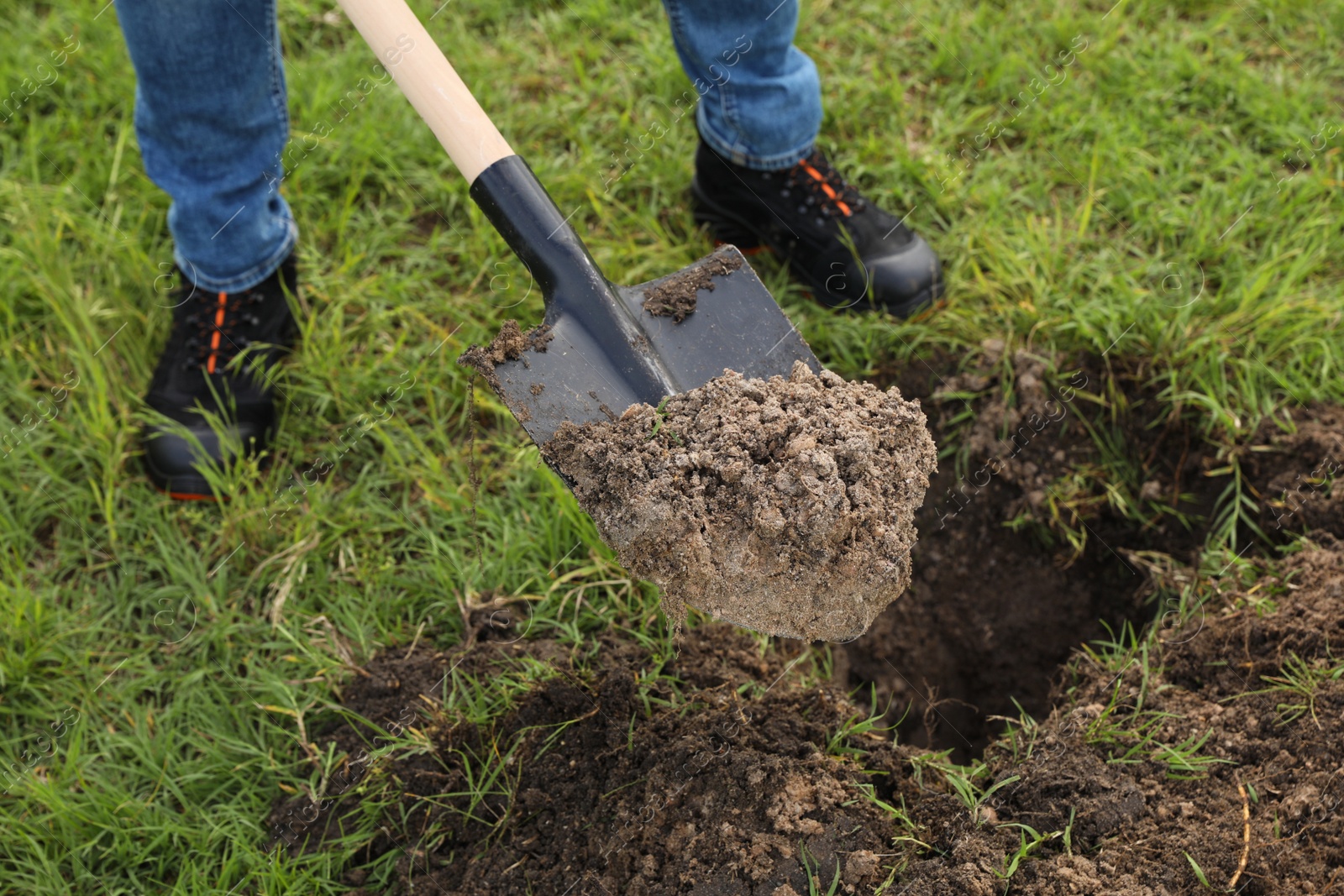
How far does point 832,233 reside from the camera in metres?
2.45

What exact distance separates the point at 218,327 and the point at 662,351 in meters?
1.27

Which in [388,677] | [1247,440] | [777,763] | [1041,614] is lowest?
[1041,614]

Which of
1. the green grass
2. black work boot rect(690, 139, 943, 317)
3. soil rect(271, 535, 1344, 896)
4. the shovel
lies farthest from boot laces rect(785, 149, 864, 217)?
soil rect(271, 535, 1344, 896)

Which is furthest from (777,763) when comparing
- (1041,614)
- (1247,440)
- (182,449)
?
(182,449)

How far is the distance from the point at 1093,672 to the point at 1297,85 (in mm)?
2043

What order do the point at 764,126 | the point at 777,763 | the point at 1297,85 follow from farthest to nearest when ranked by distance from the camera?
the point at 1297,85, the point at 764,126, the point at 777,763

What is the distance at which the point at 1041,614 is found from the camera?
2.27m

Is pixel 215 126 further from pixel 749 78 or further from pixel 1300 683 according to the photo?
pixel 1300 683

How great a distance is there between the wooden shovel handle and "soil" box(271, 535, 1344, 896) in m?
1.02

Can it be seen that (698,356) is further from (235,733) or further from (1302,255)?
(1302,255)

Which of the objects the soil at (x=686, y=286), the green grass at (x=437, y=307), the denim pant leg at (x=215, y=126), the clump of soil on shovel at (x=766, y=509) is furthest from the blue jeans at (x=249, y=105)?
the clump of soil on shovel at (x=766, y=509)

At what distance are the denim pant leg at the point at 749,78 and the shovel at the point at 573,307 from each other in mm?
598

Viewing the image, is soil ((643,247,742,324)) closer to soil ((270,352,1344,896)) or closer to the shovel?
the shovel

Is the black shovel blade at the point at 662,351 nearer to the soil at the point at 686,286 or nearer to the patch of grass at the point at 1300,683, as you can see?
the soil at the point at 686,286
